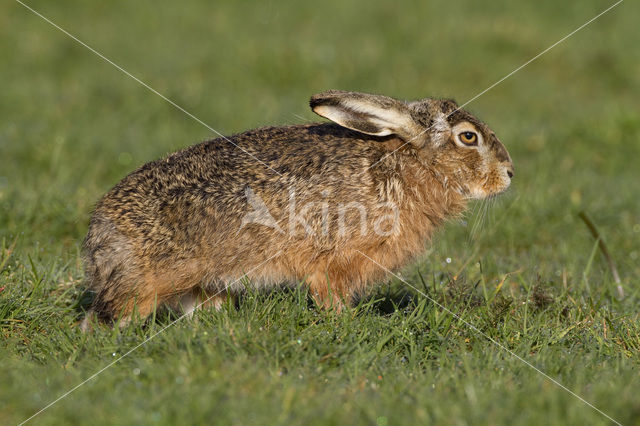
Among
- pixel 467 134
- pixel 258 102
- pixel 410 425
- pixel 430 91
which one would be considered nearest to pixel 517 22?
pixel 430 91

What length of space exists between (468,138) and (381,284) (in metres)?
1.11

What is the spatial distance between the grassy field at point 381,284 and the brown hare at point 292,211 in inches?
9.4

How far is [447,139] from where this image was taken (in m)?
4.93

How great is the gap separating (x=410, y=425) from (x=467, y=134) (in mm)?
2328

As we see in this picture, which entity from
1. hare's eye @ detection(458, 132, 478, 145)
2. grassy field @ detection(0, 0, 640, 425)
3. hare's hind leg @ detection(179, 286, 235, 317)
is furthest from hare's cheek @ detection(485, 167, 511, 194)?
hare's hind leg @ detection(179, 286, 235, 317)

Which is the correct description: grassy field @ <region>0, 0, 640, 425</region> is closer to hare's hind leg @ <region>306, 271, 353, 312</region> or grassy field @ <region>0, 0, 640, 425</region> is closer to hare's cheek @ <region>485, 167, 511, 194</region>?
hare's hind leg @ <region>306, 271, 353, 312</region>

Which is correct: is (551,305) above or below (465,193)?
below

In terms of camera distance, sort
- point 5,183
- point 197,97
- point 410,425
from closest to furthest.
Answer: point 410,425, point 5,183, point 197,97

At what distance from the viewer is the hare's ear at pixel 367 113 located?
462cm

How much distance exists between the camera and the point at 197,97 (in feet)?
33.5

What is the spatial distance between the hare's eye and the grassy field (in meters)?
0.64

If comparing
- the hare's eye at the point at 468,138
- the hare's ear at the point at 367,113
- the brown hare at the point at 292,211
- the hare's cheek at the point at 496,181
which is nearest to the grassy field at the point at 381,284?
the brown hare at the point at 292,211

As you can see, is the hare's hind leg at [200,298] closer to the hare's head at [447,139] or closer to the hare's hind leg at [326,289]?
the hare's hind leg at [326,289]

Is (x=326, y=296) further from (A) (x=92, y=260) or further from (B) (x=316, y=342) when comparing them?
(A) (x=92, y=260)
